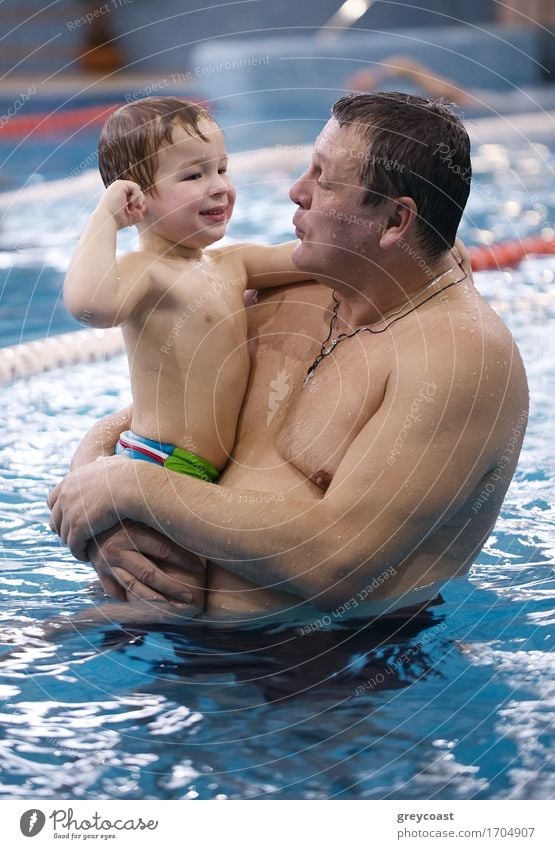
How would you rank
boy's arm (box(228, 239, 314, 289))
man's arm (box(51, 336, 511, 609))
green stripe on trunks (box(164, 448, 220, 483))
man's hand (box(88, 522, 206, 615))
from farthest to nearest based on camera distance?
boy's arm (box(228, 239, 314, 289))
green stripe on trunks (box(164, 448, 220, 483))
man's hand (box(88, 522, 206, 615))
man's arm (box(51, 336, 511, 609))

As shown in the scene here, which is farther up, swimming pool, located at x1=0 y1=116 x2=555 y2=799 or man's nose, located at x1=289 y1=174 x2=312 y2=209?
man's nose, located at x1=289 y1=174 x2=312 y2=209

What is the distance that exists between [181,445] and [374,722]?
2.23 ft

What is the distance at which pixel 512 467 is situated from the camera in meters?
2.28

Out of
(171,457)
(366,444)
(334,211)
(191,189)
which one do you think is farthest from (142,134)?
(366,444)

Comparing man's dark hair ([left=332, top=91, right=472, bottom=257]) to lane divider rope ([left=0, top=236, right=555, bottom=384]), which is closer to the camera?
man's dark hair ([left=332, top=91, right=472, bottom=257])

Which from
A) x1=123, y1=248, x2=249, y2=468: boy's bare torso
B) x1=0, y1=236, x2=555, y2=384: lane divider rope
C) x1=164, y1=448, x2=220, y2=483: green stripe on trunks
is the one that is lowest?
x1=164, y1=448, x2=220, y2=483: green stripe on trunks

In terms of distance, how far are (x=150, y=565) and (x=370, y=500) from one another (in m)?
0.48

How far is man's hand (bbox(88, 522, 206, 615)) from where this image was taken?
2270 millimetres

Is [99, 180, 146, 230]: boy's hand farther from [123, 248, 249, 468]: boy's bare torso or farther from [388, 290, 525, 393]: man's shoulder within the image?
[388, 290, 525, 393]: man's shoulder

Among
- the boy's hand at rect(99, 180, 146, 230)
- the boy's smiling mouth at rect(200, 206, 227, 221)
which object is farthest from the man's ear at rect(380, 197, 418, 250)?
the boy's hand at rect(99, 180, 146, 230)

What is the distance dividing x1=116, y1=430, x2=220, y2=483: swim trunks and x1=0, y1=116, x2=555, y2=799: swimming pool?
0.31 m

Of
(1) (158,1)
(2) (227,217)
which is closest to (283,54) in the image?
(1) (158,1)
